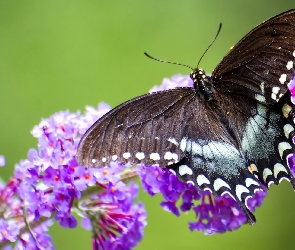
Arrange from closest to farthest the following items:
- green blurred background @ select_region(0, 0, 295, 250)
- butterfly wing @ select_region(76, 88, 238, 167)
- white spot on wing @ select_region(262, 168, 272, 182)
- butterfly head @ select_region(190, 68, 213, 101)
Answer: butterfly wing @ select_region(76, 88, 238, 167) → white spot on wing @ select_region(262, 168, 272, 182) → butterfly head @ select_region(190, 68, 213, 101) → green blurred background @ select_region(0, 0, 295, 250)

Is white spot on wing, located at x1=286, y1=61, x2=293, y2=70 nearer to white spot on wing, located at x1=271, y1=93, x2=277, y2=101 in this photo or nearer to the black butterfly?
the black butterfly

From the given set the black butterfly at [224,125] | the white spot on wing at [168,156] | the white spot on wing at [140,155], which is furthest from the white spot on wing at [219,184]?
the white spot on wing at [140,155]

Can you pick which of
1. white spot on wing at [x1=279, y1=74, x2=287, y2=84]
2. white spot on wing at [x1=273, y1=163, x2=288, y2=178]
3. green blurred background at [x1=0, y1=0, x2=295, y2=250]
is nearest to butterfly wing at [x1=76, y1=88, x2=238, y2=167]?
white spot on wing at [x1=273, y1=163, x2=288, y2=178]

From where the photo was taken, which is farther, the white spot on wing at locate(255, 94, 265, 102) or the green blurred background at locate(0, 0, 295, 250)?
the green blurred background at locate(0, 0, 295, 250)

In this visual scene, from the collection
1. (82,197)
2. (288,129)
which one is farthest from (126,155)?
(288,129)

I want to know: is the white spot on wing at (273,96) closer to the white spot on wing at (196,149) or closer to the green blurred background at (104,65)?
the white spot on wing at (196,149)

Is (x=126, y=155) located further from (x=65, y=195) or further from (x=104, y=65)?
(x=104, y=65)

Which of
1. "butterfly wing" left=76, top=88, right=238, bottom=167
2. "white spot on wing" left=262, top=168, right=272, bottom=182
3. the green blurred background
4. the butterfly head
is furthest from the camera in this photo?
the green blurred background
